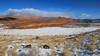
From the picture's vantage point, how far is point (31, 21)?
8047 millimetres

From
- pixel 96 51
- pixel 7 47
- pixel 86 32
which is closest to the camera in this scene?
pixel 96 51

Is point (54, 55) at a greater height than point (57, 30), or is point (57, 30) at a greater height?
point (57, 30)

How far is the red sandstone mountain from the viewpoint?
26.3 feet

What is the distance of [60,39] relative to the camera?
7.05m

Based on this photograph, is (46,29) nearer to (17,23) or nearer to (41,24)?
(41,24)

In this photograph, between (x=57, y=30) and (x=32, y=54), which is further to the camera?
(x=57, y=30)

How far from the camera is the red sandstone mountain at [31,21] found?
26.3 feet

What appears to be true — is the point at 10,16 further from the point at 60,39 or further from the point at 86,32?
the point at 86,32

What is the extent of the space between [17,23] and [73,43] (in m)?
2.46

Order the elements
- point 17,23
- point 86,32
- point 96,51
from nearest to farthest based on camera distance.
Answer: point 96,51 → point 86,32 → point 17,23

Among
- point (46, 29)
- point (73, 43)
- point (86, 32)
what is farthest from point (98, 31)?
point (46, 29)

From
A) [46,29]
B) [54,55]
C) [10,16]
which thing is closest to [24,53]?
[54,55]

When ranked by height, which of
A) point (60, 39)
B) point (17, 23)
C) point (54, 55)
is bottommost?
point (54, 55)

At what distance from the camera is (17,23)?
8.09 meters
